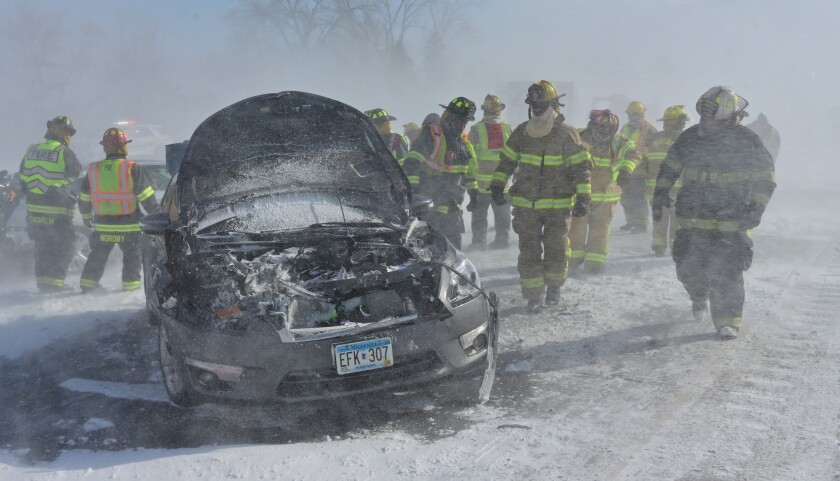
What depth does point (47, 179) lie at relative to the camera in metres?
8.42

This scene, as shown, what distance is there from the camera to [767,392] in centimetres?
468

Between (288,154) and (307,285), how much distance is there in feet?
6.13

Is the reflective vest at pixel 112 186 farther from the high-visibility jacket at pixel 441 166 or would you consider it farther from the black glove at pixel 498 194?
the black glove at pixel 498 194

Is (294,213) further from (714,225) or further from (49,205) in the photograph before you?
(49,205)

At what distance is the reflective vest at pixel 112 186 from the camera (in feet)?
26.1

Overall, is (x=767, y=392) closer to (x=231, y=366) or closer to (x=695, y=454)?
(x=695, y=454)

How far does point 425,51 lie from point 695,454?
171 feet

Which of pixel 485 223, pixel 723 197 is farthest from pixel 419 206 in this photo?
pixel 485 223

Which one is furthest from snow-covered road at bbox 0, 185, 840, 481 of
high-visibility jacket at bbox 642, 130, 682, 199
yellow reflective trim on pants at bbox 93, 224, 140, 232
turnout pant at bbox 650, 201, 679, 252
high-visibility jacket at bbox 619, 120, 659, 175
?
high-visibility jacket at bbox 619, 120, 659, 175

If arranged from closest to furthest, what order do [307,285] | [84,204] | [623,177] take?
[307,285]
[84,204]
[623,177]

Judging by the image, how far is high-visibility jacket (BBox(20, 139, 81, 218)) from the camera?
27.7ft

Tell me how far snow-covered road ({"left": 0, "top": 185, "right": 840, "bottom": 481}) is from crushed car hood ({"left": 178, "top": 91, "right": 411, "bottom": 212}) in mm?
1552

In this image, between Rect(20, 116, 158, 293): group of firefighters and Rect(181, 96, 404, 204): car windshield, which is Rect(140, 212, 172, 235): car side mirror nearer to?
Rect(181, 96, 404, 204): car windshield

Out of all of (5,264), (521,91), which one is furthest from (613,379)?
(521,91)
